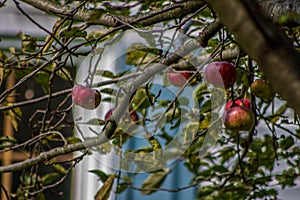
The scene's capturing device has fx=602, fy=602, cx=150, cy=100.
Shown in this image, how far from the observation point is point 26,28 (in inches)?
163

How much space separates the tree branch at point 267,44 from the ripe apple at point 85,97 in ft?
3.52

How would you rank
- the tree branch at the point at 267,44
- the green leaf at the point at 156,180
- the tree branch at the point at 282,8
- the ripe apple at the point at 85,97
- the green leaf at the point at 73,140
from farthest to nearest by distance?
the green leaf at the point at 156,180
the green leaf at the point at 73,140
the ripe apple at the point at 85,97
the tree branch at the point at 282,8
the tree branch at the point at 267,44

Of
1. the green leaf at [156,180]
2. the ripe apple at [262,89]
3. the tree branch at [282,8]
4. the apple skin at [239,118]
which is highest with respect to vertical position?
the green leaf at [156,180]

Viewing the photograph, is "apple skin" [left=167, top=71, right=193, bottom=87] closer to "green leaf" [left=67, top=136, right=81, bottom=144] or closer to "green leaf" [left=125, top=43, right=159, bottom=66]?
"green leaf" [left=125, top=43, right=159, bottom=66]

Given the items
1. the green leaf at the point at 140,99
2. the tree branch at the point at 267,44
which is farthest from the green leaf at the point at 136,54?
the tree branch at the point at 267,44

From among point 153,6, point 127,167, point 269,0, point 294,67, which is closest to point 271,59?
point 294,67

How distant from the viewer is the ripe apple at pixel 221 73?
4.19 ft

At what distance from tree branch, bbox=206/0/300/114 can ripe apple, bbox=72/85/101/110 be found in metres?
1.07

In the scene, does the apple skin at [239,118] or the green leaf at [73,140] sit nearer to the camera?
the apple skin at [239,118]

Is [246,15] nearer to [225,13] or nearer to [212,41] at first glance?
[225,13]

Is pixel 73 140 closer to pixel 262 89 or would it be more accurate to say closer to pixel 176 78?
pixel 176 78

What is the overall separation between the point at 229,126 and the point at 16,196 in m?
0.89

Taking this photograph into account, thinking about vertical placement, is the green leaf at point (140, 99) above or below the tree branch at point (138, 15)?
below

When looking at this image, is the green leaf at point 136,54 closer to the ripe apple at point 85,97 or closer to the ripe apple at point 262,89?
the ripe apple at point 85,97
